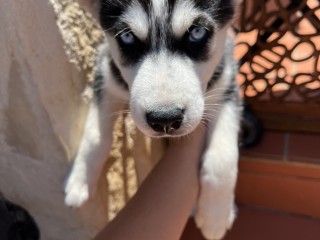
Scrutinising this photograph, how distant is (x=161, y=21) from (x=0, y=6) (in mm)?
488

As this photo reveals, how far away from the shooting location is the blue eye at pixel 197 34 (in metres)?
1.49

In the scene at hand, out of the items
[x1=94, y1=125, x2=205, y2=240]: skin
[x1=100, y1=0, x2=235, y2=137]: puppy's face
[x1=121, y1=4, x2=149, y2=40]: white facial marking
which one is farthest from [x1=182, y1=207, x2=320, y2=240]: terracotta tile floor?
[x1=121, y1=4, x2=149, y2=40]: white facial marking

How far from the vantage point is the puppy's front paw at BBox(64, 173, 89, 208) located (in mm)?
1871

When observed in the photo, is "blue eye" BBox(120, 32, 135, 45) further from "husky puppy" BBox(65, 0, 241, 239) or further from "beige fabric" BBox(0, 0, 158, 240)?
"beige fabric" BBox(0, 0, 158, 240)

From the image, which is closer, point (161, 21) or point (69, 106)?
point (161, 21)

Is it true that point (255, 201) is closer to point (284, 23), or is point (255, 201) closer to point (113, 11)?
point (284, 23)

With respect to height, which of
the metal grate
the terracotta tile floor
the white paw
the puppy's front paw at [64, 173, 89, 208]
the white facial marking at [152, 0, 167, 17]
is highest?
the white facial marking at [152, 0, 167, 17]

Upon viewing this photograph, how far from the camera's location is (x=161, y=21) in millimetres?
1441

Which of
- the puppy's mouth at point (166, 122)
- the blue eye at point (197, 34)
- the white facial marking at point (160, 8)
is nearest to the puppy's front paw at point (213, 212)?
the puppy's mouth at point (166, 122)

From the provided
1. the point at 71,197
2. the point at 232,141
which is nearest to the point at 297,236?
the point at 232,141

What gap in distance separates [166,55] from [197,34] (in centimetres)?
14

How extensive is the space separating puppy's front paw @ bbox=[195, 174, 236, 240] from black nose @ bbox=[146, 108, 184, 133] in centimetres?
44

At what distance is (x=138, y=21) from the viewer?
1.46m

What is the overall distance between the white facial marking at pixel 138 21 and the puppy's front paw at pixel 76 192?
26.9 inches
